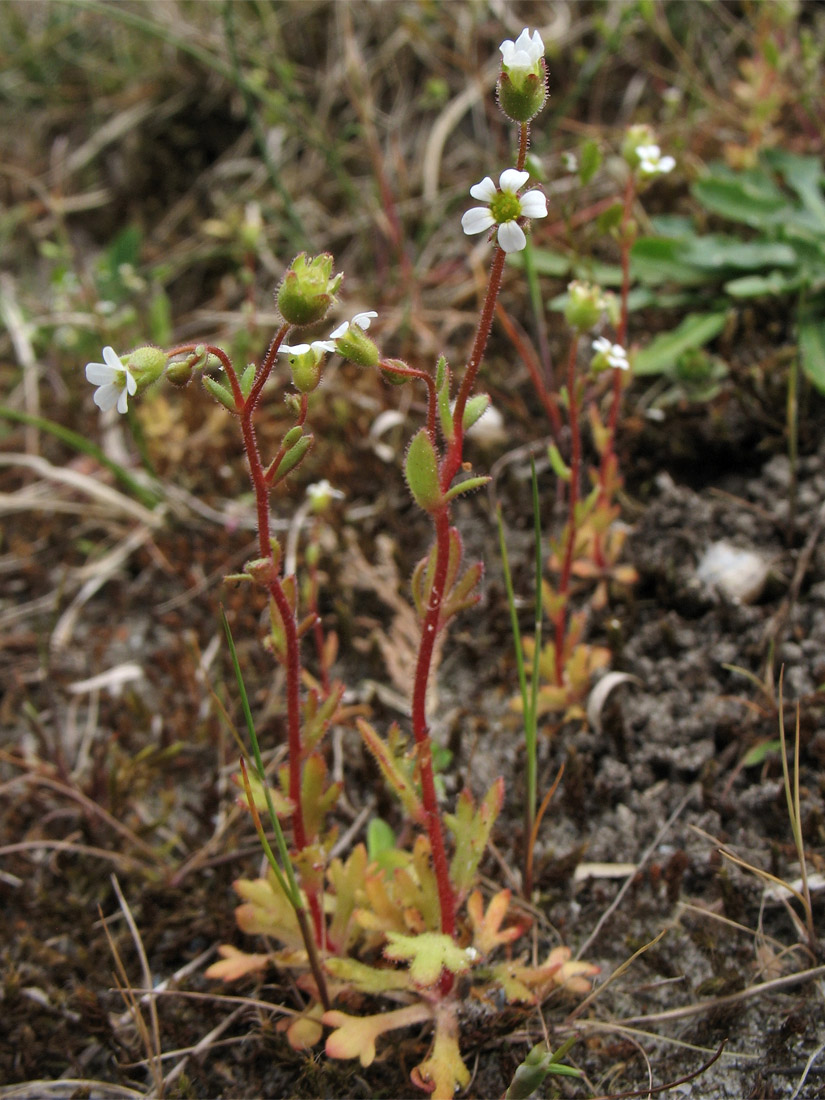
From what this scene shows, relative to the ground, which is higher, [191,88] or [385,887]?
[191,88]

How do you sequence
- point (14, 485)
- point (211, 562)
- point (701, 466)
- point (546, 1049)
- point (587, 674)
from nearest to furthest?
point (546, 1049)
point (587, 674)
point (701, 466)
point (211, 562)
point (14, 485)

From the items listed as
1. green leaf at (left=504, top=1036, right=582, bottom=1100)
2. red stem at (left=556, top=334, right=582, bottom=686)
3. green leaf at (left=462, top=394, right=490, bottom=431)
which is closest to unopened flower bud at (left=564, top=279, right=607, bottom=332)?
red stem at (left=556, top=334, right=582, bottom=686)

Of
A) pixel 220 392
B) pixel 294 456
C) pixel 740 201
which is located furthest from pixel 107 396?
pixel 740 201

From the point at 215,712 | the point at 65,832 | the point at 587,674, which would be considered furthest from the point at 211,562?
the point at 587,674

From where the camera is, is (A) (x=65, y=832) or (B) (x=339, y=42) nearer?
(A) (x=65, y=832)

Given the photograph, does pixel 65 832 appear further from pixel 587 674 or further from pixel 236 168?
pixel 236 168

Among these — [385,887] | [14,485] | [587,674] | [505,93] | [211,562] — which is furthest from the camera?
[14,485]
